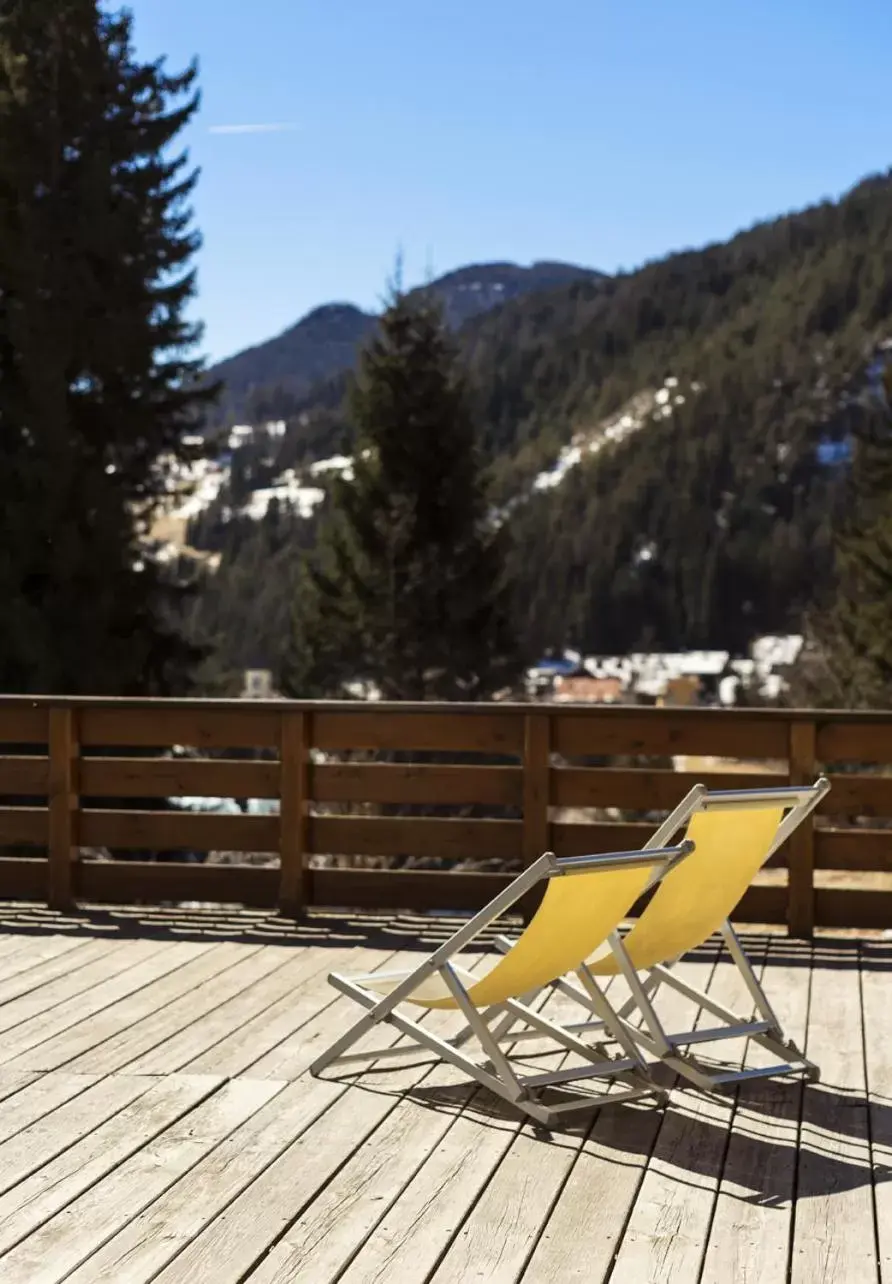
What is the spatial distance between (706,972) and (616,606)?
305 feet

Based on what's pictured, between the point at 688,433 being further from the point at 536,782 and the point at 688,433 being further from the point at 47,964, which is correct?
the point at 47,964

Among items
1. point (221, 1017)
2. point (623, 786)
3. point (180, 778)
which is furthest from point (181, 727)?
point (221, 1017)

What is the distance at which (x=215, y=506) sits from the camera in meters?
154

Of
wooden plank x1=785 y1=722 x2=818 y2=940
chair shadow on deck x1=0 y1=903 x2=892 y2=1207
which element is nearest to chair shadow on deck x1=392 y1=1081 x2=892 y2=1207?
chair shadow on deck x1=0 y1=903 x2=892 y2=1207

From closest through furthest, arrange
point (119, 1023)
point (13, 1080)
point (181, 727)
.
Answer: point (13, 1080), point (119, 1023), point (181, 727)

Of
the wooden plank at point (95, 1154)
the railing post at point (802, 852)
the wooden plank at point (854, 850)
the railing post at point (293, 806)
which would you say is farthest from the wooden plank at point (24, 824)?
the wooden plank at point (854, 850)

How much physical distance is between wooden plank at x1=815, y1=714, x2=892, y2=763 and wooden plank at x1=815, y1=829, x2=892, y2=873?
0.29 metres

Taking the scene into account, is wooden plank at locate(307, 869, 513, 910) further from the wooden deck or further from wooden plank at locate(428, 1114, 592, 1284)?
wooden plank at locate(428, 1114, 592, 1284)

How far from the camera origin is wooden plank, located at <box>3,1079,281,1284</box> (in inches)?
106

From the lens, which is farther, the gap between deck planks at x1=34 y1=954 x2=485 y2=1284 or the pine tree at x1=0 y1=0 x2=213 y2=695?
the pine tree at x1=0 y1=0 x2=213 y2=695

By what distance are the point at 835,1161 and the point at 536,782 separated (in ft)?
9.18

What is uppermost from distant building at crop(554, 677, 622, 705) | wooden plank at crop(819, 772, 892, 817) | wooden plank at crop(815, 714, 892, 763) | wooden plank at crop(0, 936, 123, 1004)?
wooden plank at crop(815, 714, 892, 763)

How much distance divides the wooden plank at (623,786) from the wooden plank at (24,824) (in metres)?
2.25

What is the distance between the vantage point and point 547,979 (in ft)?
12.2
